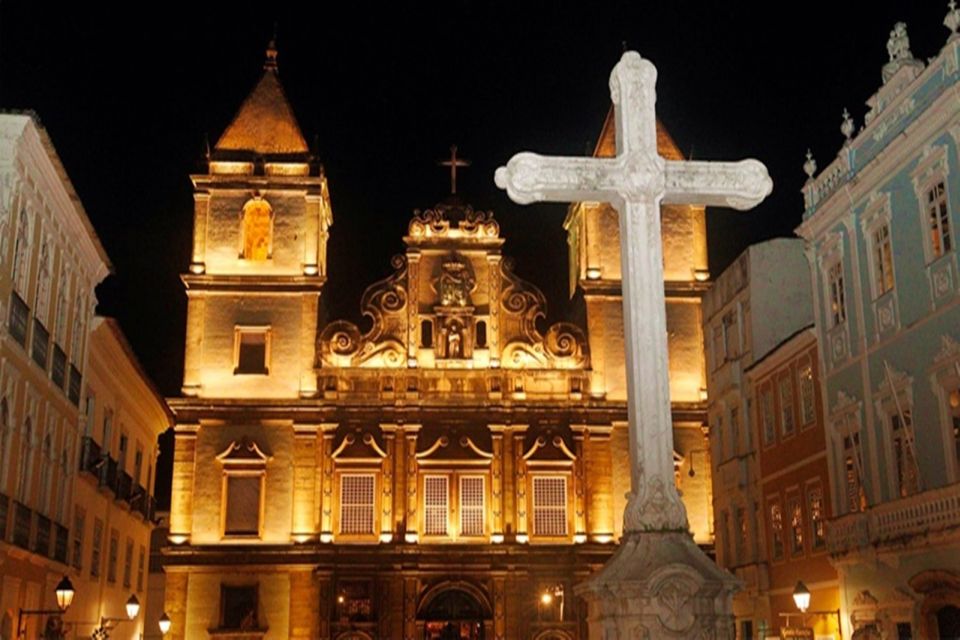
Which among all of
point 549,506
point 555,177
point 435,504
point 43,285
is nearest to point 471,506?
point 435,504

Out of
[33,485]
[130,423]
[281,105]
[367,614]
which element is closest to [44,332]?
[33,485]

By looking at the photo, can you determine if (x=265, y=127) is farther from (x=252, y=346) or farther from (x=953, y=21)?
(x=953, y=21)

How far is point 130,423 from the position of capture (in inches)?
1563

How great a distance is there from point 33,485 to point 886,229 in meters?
18.5

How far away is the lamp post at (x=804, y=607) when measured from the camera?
77.3 feet

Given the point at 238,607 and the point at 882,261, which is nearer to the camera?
the point at 882,261

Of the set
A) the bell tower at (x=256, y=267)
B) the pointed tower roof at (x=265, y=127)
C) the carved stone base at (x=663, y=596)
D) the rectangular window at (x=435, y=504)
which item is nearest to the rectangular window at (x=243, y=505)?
the bell tower at (x=256, y=267)

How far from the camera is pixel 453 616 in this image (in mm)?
39594

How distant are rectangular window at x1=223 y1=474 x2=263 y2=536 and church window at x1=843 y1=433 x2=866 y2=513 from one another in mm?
20430

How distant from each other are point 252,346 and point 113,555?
345 inches

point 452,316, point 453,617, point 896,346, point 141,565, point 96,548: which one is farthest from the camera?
point 452,316

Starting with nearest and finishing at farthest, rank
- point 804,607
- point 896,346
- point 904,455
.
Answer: point 804,607 → point 904,455 → point 896,346

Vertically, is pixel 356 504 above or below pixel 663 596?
above

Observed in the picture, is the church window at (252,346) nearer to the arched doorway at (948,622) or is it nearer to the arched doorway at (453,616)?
the arched doorway at (453,616)
